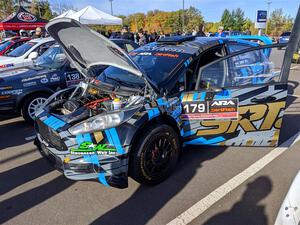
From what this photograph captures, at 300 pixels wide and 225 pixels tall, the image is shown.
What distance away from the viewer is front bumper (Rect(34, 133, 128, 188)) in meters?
2.58

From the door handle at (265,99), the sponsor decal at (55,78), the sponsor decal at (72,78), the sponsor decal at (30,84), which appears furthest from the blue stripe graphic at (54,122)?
the sponsor decal at (72,78)

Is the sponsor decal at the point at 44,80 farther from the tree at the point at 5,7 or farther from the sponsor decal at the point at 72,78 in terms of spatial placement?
the tree at the point at 5,7

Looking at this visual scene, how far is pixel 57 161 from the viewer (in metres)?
2.72

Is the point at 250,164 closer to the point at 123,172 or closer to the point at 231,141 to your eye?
the point at 231,141

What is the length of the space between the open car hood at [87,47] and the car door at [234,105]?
3.08 feet

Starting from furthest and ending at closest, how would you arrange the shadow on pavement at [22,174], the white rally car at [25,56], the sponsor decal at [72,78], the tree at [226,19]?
the tree at [226,19] → the white rally car at [25,56] → the sponsor decal at [72,78] → the shadow on pavement at [22,174]

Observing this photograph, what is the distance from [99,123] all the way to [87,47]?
3.64 feet

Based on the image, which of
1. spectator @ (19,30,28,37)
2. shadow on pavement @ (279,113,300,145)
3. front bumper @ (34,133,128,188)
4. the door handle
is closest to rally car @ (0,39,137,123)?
front bumper @ (34,133,128,188)

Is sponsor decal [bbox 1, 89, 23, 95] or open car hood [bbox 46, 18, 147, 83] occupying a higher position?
open car hood [bbox 46, 18, 147, 83]

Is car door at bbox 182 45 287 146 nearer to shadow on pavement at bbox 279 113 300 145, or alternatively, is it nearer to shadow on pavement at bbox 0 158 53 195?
shadow on pavement at bbox 279 113 300 145

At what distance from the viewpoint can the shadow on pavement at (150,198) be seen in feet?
8.31

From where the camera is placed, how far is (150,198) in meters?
2.83

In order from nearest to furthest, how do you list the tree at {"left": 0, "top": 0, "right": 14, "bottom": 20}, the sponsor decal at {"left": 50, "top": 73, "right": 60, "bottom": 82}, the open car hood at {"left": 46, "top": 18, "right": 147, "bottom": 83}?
1. the open car hood at {"left": 46, "top": 18, "right": 147, "bottom": 83}
2. the sponsor decal at {"left": 50, "top": 73, "right": 60, "bottom": 82}
3. the tree at {"left": 0, "top": 0, "right": 14, "bottom": 20}

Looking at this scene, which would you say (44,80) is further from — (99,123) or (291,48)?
(291,48)
